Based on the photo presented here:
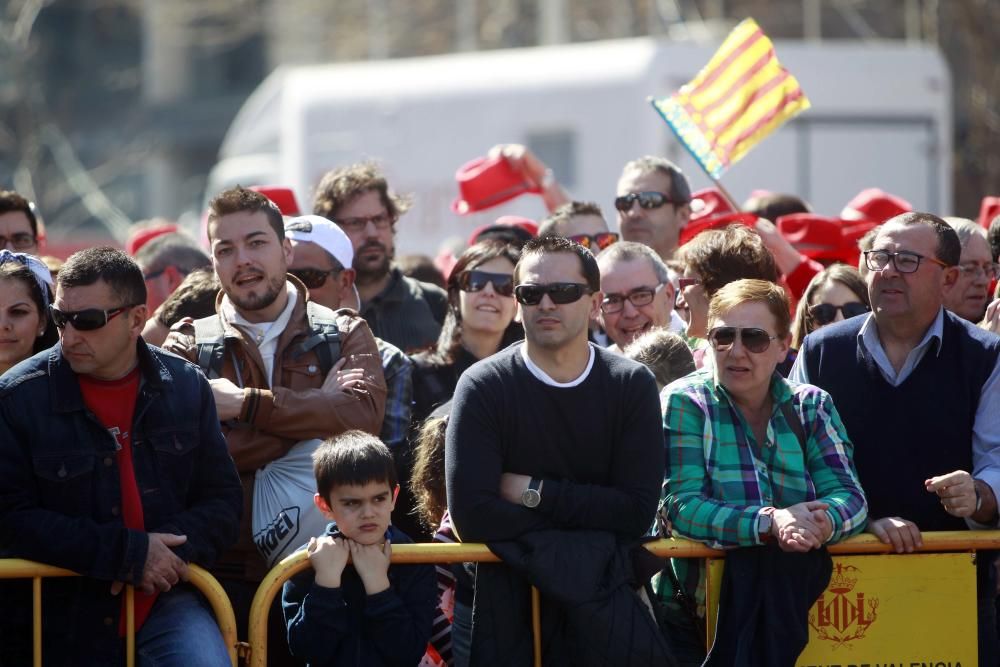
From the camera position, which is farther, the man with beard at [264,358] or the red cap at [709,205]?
the red cap at [709,205]

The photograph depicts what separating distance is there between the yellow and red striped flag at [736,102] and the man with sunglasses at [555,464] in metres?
3.43

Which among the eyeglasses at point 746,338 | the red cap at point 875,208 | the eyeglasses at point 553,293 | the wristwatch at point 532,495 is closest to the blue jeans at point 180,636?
the wristwatch at point 532,495

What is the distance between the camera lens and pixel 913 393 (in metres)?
5.58

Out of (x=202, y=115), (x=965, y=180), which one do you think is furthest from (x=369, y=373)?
(x=202, y=115)

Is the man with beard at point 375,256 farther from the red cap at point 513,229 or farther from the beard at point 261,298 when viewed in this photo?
the beard at point 261,298

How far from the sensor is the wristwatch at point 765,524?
512cm

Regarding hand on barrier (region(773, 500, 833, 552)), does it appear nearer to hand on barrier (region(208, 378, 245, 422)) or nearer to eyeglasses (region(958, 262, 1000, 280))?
hand on barrier (region(208, 378, 245, 422))

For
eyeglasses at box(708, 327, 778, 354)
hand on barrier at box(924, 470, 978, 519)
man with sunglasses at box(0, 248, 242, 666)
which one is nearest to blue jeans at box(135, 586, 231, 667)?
man with sunglasses at box(0, 248, 242, 666)

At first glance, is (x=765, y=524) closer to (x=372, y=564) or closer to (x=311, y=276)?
(x=372, y=564)

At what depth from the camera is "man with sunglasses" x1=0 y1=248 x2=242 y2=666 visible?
16.4 ft

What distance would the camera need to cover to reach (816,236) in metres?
8.70

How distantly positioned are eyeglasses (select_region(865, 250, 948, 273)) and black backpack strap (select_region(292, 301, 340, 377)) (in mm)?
1980

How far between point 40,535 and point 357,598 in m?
1.01

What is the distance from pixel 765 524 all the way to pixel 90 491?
218 centimetres
